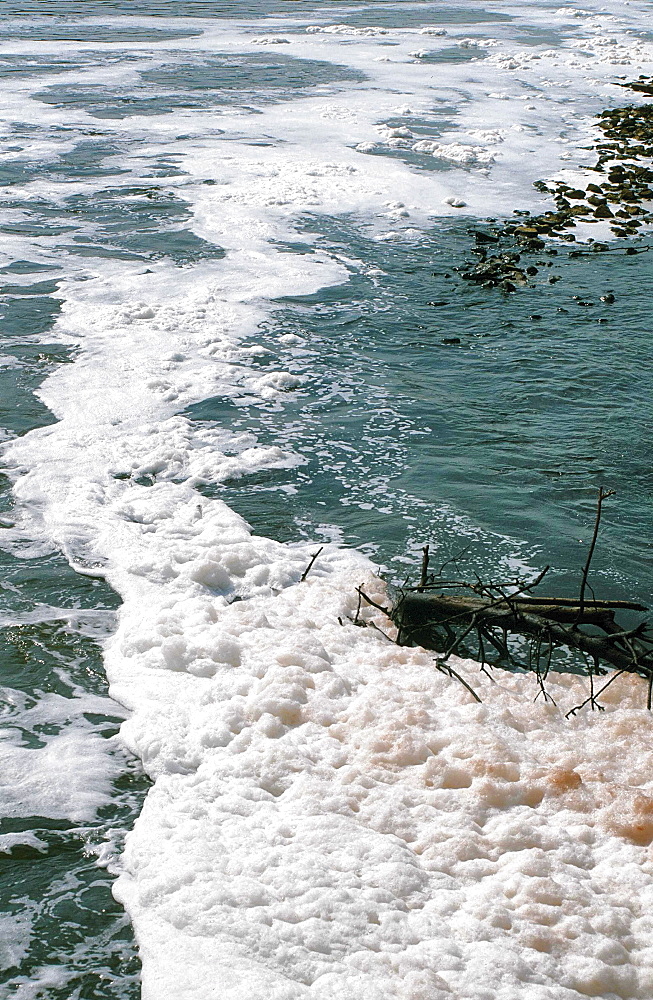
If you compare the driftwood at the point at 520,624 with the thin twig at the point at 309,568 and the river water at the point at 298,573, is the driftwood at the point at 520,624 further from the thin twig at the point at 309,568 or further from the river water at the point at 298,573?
the thin twig at the point at 309,568

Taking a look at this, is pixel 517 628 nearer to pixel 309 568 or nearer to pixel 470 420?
pixel 309 568

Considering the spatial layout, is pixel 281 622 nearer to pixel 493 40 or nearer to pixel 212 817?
pixel 212 817

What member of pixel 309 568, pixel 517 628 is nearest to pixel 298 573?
pixel 309 568

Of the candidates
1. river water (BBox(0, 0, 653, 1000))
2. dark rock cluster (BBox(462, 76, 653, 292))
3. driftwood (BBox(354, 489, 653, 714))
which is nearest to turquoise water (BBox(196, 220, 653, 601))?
river water (BBox(0, 0, 653, 1000))

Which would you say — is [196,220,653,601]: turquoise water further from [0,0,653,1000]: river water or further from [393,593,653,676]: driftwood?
[393,593,653,676]: driftwood

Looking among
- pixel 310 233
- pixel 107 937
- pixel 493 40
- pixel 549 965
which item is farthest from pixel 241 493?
pixel 493 40

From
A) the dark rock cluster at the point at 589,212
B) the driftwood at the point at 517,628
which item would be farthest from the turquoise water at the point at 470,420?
the driftwood at the point at 517,628

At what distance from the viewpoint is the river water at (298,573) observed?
3.56m

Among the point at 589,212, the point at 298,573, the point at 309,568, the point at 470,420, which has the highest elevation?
the point at 589,212

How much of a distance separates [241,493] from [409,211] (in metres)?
6.95

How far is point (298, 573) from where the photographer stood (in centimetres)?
569

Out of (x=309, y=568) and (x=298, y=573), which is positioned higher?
(x=309, y=568)

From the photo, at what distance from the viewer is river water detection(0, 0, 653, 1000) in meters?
3.56

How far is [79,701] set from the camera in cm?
470
